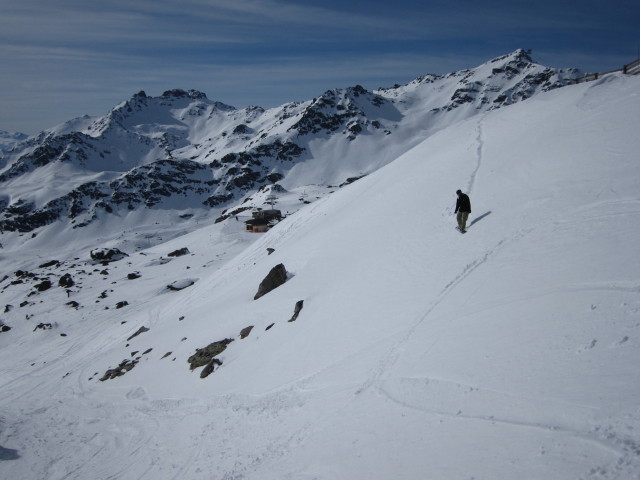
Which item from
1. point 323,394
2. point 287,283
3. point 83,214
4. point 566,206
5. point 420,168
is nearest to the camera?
point 323,394

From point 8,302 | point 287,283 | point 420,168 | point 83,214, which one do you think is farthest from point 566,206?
point 83,214

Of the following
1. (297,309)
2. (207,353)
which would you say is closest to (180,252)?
(207,353)

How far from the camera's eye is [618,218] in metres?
10.9

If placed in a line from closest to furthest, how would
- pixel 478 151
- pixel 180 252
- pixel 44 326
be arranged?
1. pixel 478 151
2. pixel 44 326
3. pixel 180 252

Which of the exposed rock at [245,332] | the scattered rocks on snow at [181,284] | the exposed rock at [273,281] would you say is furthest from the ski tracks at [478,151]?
the scattered rocks on snow at [181,284]

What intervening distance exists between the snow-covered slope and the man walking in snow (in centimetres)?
71

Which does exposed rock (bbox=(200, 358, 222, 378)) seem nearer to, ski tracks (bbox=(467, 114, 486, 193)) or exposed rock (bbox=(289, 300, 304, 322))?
exposed rock (bbox=(289, 300, 304, 322))

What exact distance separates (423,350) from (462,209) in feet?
24.2

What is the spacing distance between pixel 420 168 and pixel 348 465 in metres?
23.3

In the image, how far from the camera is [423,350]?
9.35 metres

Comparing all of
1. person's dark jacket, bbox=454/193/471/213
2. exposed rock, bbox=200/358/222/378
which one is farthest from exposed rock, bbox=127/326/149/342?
person's dark jacket, bbox=454/193/471/213

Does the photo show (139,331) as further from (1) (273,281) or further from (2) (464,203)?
(2) (464,203)

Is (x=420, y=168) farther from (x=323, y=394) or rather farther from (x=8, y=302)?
(x=8, y=302)

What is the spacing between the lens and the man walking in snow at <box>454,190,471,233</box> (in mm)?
14672
